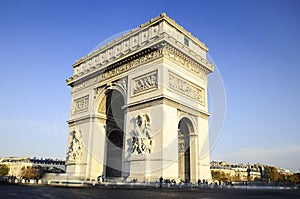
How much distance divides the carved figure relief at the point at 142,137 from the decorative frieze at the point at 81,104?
268 inches

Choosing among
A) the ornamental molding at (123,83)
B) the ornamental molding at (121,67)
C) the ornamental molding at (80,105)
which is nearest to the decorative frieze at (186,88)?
the ornamental molding at (121,67)

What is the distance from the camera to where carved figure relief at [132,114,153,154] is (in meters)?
15.8

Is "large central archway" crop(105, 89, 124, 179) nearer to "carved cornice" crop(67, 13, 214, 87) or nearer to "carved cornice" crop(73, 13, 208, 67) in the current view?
"carved cornice" crop(67, 13, 214, 87)

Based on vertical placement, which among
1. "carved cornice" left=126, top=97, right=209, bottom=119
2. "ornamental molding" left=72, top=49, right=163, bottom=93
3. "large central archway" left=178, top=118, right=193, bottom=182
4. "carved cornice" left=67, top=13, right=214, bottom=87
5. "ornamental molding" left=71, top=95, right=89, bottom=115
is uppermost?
"carved cornice" left=67, top=13, right=214, bottom=87

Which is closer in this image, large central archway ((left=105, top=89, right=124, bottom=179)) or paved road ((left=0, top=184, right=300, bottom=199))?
paved road ((left=0, top=184, right=300, bottom=199))

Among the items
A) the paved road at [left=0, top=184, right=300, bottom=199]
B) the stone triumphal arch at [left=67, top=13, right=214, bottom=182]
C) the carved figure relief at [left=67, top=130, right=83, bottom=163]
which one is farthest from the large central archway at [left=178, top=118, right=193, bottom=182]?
the paved road at [left=0, top=184, right=300, bottom=199]

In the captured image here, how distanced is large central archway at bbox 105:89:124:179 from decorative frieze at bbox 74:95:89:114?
6.04 feet

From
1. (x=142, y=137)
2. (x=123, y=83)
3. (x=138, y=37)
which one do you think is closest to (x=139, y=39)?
(x=138, y=37)

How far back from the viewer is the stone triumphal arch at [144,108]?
15992mm

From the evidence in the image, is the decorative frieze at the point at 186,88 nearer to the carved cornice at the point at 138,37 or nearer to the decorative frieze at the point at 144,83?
the decorative frieze at the point at 144,83

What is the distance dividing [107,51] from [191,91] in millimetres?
7459

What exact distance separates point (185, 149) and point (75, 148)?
8.41 m

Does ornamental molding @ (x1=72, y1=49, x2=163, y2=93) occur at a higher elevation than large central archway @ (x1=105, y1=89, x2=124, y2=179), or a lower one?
higher

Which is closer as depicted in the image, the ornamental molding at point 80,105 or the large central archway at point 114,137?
the large central archway at point 114,137
